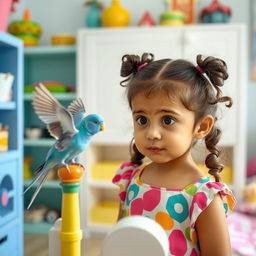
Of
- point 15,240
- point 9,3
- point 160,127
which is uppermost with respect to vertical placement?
point 9,3

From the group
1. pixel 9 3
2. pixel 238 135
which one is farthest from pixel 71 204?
pixel 238 135

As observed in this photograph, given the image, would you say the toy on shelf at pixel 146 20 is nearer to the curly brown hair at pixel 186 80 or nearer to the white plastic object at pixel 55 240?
the curly brown hair at pixel 186 80

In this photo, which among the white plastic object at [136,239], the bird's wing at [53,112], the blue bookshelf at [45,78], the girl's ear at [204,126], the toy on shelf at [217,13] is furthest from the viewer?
the blue bookshelf at [45,78]

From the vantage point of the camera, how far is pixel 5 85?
1.66 meters

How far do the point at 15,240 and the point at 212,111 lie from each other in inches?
49.9

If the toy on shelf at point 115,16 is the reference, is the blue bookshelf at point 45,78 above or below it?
below

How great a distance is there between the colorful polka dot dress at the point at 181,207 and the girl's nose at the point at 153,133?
13 centimetres

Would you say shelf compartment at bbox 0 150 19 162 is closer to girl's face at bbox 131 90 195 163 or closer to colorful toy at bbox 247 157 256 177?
girl's face at bbox 131 90 195 163

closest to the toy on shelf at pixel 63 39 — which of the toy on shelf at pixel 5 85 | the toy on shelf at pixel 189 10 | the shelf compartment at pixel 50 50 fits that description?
the shelf compartment at pixel 50 50

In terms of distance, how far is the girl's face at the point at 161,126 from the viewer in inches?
27.4

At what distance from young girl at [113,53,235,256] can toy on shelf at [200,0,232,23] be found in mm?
1770

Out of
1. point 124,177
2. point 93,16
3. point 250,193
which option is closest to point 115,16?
point 93,16

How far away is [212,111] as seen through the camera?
31.4 inches

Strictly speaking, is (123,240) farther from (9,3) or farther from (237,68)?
(237,68)
